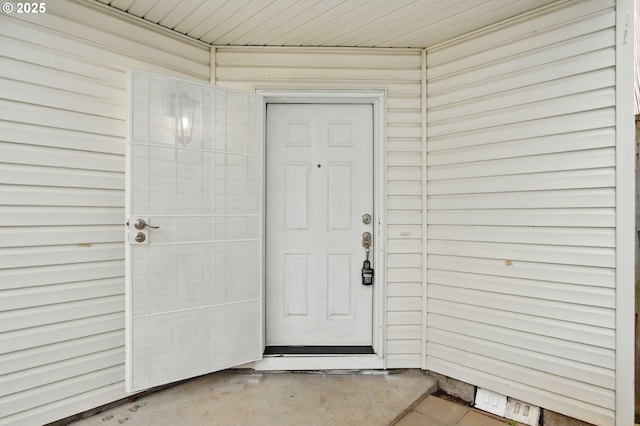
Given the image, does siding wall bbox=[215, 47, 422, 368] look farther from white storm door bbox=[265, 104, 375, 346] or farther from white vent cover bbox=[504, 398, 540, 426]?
white vent cover bbox=[504, 398, 540, 426]

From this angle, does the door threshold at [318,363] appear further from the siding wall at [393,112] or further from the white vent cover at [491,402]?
the white vent cover at [491,402]

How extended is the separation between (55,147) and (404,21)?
6.96 feet

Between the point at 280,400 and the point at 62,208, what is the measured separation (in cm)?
167

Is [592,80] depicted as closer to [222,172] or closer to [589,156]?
[589,156]

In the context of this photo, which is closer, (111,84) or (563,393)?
(563,393)

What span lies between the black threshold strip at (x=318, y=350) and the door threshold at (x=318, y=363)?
0.16ft

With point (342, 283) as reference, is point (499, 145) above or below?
above

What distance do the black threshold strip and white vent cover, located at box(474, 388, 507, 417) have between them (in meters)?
0.73

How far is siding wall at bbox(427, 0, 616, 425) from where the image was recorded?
1.69 metres

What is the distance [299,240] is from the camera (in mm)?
2490

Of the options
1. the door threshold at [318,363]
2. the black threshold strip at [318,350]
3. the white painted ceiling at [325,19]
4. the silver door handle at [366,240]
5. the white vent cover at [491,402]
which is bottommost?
the white vent cover at [491,402]

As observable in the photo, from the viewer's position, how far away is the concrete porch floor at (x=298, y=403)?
1.83 m

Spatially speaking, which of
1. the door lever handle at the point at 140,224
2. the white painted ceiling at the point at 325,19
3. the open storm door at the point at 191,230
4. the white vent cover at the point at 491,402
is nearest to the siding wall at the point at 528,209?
the white vent cover at the point at 491,402

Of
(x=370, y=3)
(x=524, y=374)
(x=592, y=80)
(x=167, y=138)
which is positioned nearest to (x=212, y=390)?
(x=167, y=138)
